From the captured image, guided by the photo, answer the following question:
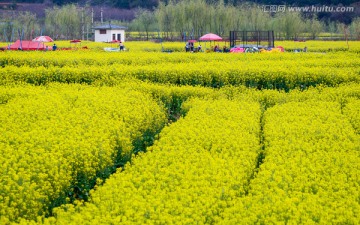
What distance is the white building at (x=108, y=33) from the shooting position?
5662cm

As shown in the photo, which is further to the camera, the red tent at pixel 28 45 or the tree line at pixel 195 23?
the tree line at pixel 195 23

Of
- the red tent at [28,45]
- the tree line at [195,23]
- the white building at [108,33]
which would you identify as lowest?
the red tent at [28,45]

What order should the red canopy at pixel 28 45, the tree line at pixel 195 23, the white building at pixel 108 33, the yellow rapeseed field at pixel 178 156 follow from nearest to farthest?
the yellow rapeseed field at pixel 178 156, the red canopy at pixel 28 45, the white building at pixel 108 33, the tree line at pixel 195 23

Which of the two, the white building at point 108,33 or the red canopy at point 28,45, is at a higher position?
the white building at point 108,33

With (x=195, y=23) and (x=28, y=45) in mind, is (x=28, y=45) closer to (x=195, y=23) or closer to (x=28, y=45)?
(x=28, y=45)

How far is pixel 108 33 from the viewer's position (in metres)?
56.9

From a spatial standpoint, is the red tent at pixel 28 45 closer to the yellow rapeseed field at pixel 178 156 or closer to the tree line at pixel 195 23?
the tree line at pixel 195 23

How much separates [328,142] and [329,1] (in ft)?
247

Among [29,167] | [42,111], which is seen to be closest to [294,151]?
[29,167]

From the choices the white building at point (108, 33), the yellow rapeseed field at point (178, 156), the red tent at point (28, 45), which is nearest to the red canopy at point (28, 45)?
→ the red tent at point (28, 45)

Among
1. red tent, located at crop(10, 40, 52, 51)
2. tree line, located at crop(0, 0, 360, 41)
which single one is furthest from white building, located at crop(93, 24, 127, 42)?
red tent, located at crop(10, 40, 52, 51)

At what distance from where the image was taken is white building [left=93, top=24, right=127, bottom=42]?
5662cm

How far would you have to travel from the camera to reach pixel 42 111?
40.3ft

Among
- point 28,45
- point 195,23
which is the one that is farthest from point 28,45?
point 195,23
